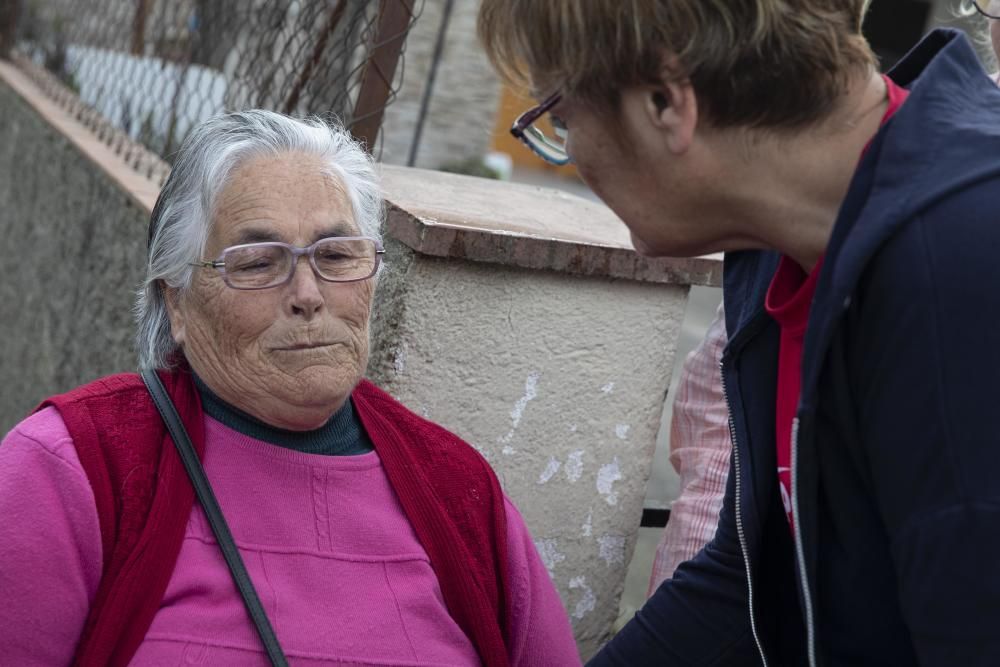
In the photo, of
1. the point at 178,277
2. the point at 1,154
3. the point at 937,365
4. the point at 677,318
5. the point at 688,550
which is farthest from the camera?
the point at 1,154

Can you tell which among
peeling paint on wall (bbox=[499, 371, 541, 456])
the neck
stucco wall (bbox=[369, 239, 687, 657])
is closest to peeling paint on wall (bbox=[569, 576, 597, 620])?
stucco wall (bbox=[369, 239, 687, 657])

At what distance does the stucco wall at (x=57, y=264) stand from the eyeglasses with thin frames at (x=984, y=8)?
240 centimetres

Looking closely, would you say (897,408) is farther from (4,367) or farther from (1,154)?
(1,154)

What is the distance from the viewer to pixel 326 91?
3191 millimetres

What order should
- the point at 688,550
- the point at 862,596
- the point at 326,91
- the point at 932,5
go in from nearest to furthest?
1. the point at 862,596
2. the point at 688,550
3. the point at 326,91
4. the point at 932,5

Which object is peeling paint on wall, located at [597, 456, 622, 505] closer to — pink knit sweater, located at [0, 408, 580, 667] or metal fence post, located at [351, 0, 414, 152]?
pink knit sweater, located at [0, 408, 580, 667]

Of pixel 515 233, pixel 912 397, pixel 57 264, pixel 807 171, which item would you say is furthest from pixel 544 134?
pixel 57 264

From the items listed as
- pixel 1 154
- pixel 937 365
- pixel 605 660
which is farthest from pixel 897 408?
pixel 1 154

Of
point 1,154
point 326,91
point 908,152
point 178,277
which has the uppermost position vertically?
point 908,152

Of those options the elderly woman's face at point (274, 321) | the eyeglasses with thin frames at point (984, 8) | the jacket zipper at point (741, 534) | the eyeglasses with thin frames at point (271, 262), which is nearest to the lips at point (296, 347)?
the elderly woman's face at point (274, 321)

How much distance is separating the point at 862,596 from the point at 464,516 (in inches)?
35.4

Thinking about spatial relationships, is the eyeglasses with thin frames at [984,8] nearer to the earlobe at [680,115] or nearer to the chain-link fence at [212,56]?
the chain-link fence at [212,56]

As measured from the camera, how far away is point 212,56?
4.44m

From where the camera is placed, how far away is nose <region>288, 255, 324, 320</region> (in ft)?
7.06
